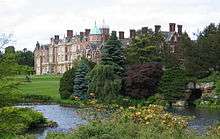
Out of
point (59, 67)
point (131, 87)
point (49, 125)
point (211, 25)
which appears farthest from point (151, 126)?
point (59, 67)

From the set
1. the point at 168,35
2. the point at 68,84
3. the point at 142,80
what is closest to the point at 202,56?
the point at 142,80

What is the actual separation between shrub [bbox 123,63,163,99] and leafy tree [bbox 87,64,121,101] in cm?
175

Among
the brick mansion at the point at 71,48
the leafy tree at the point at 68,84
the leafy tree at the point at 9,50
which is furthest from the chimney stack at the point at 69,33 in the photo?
the leafy tree at the point at 9,50

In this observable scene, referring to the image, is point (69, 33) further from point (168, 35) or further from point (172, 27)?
point (168, 35)

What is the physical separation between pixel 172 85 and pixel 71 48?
69886mm

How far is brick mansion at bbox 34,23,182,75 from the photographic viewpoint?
107 meters

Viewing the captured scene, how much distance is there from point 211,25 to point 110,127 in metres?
67.4

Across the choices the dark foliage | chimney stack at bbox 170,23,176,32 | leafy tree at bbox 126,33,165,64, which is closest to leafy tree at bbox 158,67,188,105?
leafy tree at bbox 126,33,165,64

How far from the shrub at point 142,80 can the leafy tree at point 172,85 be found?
120 cm

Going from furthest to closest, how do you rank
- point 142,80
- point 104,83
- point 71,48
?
1. point 71,48
2. point 142,80
3. point 104,83

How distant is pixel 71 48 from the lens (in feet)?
427

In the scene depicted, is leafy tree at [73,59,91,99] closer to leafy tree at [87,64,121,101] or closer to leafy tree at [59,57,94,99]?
leafy tree at [59,57,94,99]

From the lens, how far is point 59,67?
135875mm

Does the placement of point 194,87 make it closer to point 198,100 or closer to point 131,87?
point 198,100
